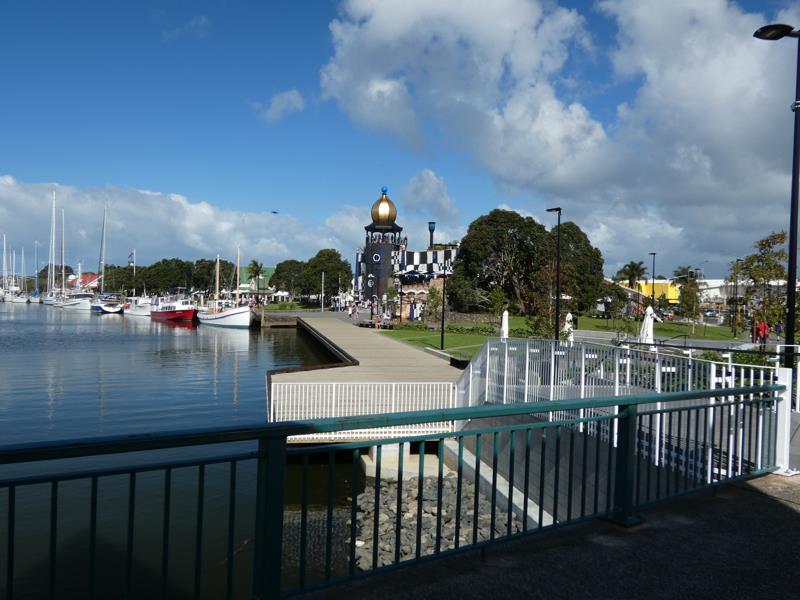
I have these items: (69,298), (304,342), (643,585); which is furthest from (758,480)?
(69,298)

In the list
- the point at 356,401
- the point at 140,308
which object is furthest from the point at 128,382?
the point at 140,308

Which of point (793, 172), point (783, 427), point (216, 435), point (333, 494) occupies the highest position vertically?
point (793, 172)

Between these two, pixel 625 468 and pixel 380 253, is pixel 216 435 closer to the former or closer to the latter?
pixel 625 468

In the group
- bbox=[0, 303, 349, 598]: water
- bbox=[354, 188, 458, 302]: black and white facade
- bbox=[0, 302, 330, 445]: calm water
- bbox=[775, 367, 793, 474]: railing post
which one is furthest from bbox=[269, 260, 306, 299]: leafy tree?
bbox=[775, 367, 793, 474]: railing post

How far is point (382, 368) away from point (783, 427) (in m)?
18.1

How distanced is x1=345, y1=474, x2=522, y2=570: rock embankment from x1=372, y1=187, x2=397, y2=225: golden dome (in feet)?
251

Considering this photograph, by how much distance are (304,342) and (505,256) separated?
30.2 m

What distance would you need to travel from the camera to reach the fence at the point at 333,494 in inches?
140

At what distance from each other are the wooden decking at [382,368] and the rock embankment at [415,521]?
5.28 m

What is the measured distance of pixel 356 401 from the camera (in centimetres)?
1616

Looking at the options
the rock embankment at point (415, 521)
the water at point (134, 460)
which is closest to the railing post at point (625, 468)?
the water at point (134, 460)

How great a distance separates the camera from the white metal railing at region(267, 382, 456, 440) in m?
15.3

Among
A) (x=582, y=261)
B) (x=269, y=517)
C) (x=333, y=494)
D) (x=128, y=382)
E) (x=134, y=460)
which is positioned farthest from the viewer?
(x=582, y=261)

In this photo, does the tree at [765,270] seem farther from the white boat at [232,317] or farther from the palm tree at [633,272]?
the palm tree at [633,272]
